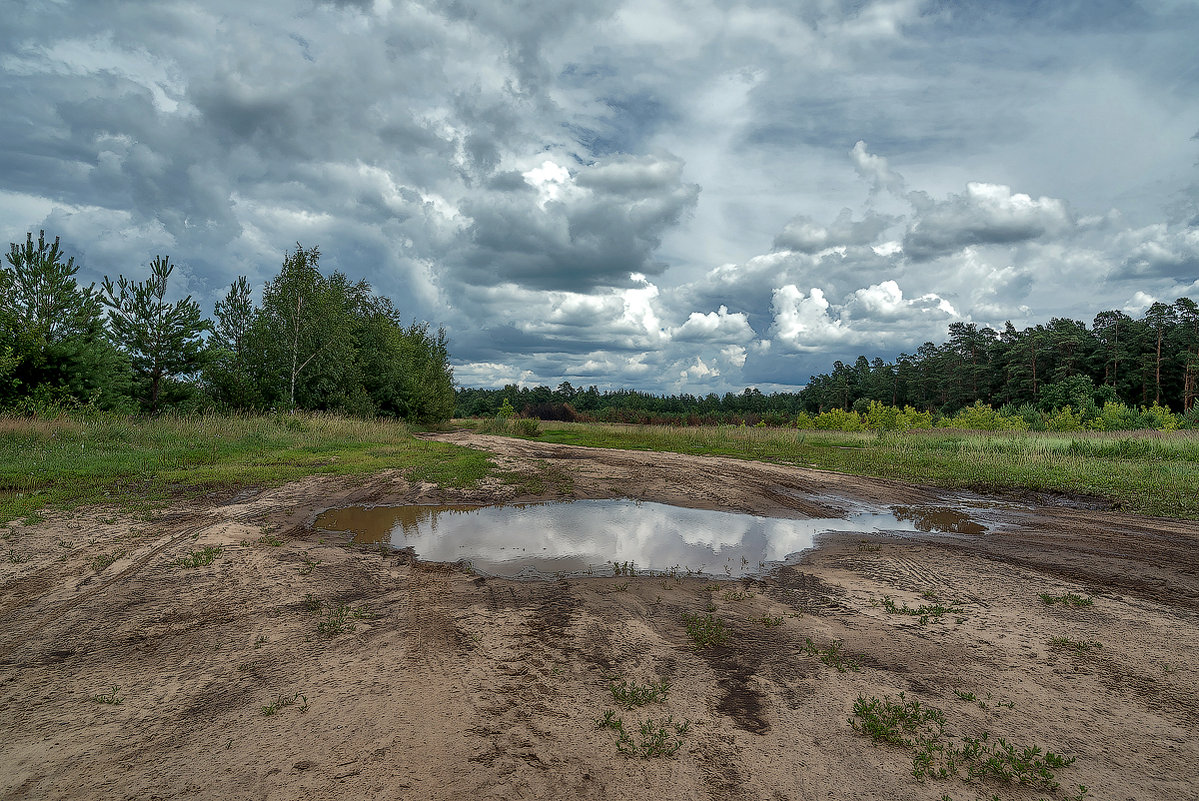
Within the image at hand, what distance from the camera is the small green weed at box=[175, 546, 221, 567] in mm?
6327

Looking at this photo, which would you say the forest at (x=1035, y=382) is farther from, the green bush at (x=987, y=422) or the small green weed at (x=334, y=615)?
the small green weed at (x=334, y=615)

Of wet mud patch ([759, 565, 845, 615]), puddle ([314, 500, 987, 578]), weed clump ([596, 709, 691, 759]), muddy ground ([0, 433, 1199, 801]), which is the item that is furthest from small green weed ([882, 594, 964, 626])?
weed clump ([596, 709, 691, 759])

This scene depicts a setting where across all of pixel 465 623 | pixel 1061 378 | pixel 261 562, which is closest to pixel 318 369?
pixel 261 562

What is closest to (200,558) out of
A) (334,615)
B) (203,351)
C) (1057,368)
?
(334,615)

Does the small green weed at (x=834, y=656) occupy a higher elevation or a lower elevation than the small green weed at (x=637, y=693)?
lower

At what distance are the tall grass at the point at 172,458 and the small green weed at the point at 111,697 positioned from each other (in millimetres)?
6616

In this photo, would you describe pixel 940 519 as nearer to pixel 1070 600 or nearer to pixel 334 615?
pixel 1070 600

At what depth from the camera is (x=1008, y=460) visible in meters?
19.2

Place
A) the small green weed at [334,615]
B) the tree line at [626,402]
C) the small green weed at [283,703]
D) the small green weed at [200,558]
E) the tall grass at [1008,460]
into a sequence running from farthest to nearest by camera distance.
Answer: the tree line at [626,402], the tall grass at [1008,460], the small green weed at [200,558], the small green weed at [334,615], the small green weed at [283,703]

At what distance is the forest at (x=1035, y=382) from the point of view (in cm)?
4179

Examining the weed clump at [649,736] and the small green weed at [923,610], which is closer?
the weed clump at [649,736]

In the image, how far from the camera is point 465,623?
502cm

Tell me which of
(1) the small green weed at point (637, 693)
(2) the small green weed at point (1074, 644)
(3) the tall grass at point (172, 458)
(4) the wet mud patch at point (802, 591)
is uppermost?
(3) the tall grass at point (172, 458)

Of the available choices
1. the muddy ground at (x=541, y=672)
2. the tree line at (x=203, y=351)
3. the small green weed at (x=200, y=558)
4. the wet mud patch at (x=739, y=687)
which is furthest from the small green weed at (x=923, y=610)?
the tree line at (x=203, y=351)
